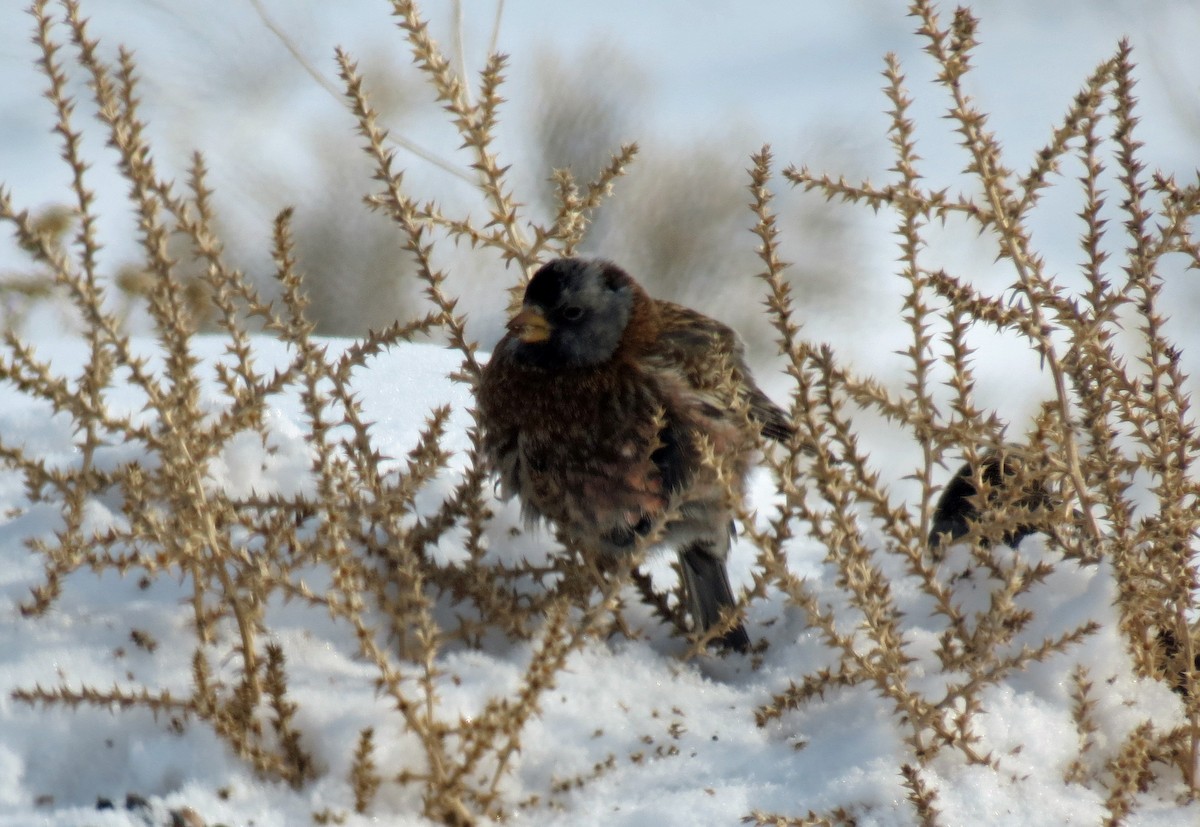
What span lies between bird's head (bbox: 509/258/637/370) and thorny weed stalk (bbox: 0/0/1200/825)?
7.2 inches

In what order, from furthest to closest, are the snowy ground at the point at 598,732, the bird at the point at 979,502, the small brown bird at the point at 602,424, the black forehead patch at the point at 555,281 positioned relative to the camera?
the black forehead patch at the point at 555,281
the small brown bird at the point at 602,424
the bird at the point at 979,502
the snowy ground at the point at 598,732

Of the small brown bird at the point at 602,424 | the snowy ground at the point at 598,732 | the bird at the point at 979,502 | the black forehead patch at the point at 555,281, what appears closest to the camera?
the snowy ground at the point at 598,732

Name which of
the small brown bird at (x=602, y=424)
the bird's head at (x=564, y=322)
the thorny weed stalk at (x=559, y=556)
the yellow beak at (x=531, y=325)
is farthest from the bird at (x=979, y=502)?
the yellow beak at (x=531, y=325)

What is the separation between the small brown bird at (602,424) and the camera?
2607 millimetres

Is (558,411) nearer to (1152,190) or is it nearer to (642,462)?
(642,462)

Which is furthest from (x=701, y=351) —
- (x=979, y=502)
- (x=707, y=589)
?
(x=979, y=502)

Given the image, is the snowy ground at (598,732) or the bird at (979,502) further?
the bird at (979,502)

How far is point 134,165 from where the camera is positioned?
1813 millimetres

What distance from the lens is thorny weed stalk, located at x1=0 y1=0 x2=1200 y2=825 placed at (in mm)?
1821

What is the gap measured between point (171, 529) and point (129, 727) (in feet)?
1.01

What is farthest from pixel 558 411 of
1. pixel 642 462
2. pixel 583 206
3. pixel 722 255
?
pixel 722 255

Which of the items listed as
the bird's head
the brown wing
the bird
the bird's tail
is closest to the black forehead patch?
the bird's head

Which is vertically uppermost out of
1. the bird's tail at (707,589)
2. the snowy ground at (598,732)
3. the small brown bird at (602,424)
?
the small brown bird at (602,424)

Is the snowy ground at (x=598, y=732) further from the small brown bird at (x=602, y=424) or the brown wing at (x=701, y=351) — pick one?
the brown wing at (x=701, y=351)
